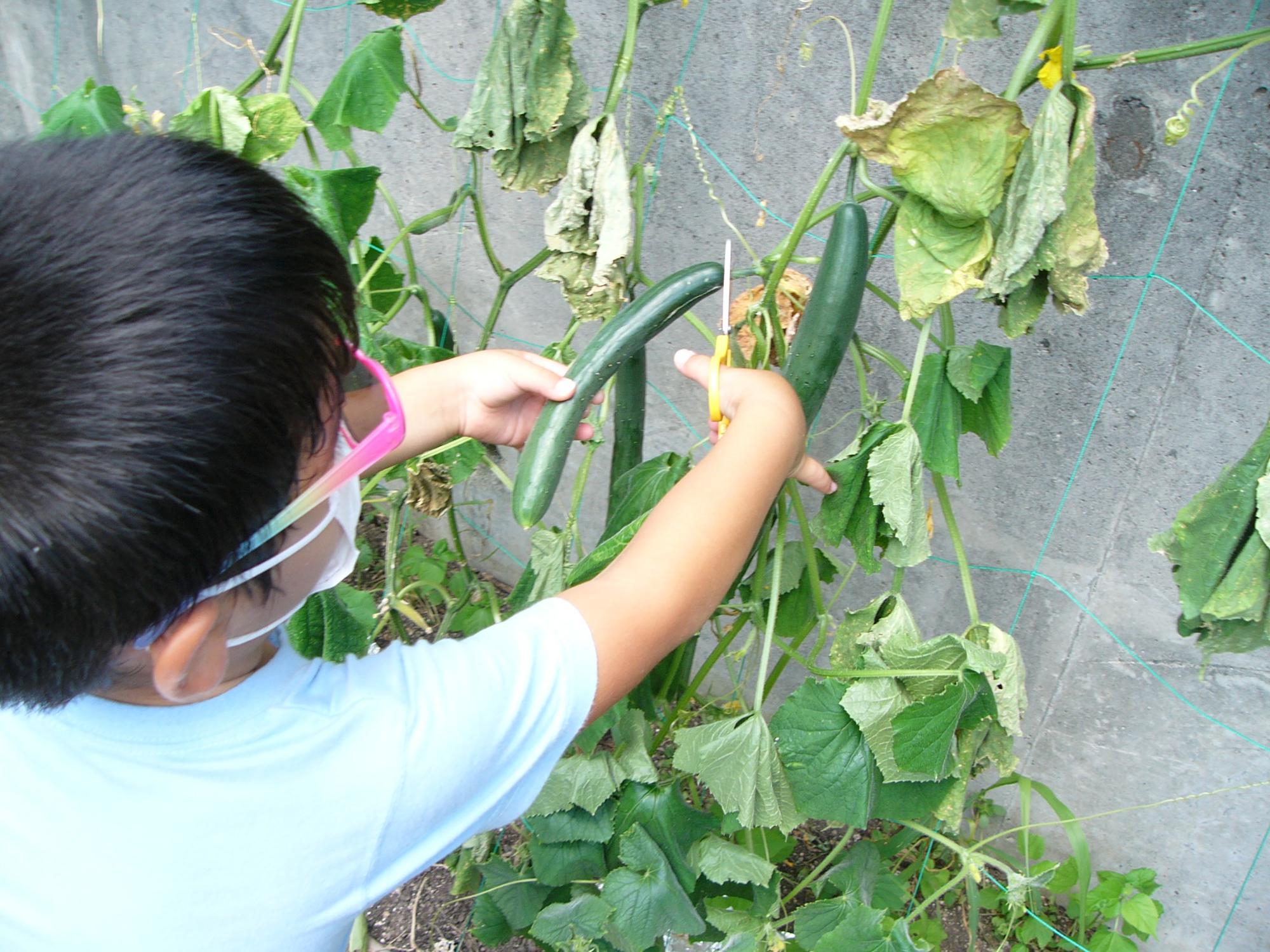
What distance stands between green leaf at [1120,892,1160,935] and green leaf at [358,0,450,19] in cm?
164

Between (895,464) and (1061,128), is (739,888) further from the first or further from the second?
(1061,128)

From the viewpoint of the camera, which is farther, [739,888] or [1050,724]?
[1050,724]

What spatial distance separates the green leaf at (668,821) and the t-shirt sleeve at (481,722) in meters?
0.41

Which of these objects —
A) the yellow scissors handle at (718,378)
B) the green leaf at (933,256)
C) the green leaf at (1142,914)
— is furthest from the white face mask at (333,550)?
the green leaf at (1142,914)

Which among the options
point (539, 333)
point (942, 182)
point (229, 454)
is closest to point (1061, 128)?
point (942, 182)

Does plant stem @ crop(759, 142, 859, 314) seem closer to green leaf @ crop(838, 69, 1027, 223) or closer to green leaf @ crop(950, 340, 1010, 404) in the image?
green leaf @ crop(838, 69, 1027, 223)

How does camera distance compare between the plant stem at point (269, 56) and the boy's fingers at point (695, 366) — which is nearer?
the boy's fingers at point (695, 366)

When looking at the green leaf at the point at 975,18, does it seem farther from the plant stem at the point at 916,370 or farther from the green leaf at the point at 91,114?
the green leaf at the point at 91,114

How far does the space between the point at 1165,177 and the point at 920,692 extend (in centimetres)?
71

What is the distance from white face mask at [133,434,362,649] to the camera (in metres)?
0.64

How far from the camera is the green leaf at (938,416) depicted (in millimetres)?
1052

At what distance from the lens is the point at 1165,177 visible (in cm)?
122

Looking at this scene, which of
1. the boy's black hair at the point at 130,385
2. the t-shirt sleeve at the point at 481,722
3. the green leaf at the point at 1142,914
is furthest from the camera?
the green leaf at the point at 1142,914

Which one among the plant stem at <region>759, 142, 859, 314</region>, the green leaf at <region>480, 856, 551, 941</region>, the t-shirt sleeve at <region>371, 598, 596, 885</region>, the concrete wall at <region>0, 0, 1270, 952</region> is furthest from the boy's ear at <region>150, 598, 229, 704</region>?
the concrete wall at <region>0, 0, 1270, 952</region>
